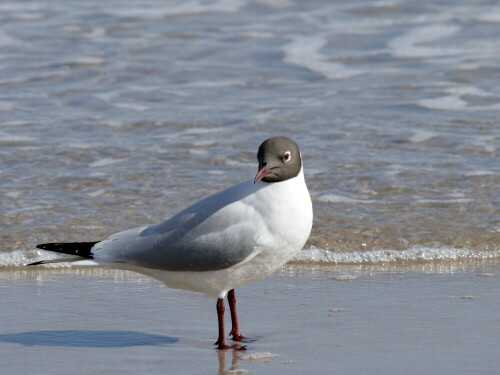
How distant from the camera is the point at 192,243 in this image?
481 centimetres

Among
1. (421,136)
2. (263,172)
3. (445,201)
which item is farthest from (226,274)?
(421,136)

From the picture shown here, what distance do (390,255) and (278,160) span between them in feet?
6.80

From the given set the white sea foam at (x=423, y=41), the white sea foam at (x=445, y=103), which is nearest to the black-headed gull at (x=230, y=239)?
the white sea foam at (x=445, y=103)

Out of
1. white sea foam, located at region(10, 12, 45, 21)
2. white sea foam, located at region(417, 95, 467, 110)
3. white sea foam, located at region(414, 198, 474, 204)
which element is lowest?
white sea foam, located at region(414, 198, 474, 204)

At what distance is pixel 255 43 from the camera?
13422 millimetres

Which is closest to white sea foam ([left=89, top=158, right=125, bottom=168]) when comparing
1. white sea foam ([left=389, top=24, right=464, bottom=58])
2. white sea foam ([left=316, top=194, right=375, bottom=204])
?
white sea foam ([left=316, top=194, right=375, bottom=204])

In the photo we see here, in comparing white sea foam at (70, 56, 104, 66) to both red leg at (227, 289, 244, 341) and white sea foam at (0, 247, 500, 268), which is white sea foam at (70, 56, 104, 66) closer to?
white sea foam at (0, 247, 500, 268)

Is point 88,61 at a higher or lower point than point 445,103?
higher

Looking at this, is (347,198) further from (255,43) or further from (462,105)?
(255,43)

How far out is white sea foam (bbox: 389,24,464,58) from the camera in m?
12.9

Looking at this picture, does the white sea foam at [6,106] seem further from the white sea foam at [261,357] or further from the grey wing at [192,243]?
the white sea foam at [261,357]

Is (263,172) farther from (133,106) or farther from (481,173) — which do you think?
(133,106)

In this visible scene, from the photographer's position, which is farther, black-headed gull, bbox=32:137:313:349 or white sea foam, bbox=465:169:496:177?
white sea foam, bbox=465:169:496:177

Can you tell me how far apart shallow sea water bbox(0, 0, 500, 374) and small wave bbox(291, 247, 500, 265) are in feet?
0.04
